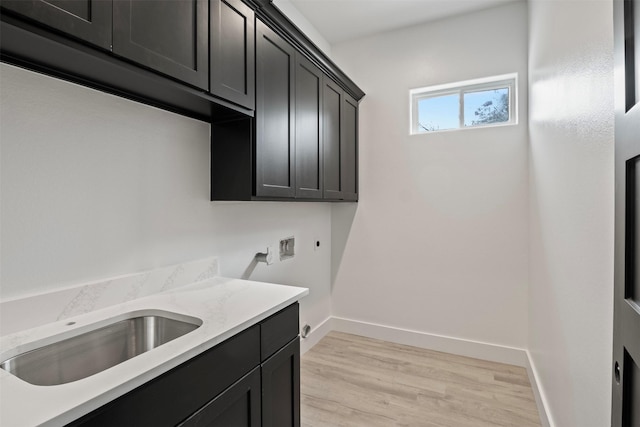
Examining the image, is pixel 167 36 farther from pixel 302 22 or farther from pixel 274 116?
pixel 302 22

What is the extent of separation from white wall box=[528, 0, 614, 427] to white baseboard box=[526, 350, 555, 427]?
59mm

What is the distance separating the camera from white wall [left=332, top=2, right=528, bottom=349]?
2705 millimetres

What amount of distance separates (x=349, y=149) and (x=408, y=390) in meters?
2.01

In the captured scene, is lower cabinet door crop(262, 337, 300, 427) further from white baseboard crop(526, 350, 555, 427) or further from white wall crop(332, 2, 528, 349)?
white wall crop(332, 2, 528, 349)

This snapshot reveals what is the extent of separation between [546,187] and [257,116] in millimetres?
1748

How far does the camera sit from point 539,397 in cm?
206

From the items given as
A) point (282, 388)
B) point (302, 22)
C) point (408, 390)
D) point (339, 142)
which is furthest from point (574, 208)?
point (302, 22)

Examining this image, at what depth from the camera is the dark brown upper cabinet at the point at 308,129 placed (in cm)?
213

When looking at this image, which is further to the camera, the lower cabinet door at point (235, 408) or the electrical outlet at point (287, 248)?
the electrical outlet at point (287, 248)

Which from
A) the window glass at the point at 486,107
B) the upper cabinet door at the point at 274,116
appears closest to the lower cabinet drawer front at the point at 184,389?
the upper cabinet door at the point at 274,116

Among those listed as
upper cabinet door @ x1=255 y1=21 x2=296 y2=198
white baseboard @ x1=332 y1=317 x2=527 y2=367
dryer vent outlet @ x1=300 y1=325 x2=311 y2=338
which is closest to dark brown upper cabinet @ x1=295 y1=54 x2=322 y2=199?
upper cabinet door @ x1=255 y1=21 x2=296 y2=198

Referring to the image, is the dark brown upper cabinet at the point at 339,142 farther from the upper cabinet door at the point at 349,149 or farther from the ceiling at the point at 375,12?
the ceiling at the point at 375,12

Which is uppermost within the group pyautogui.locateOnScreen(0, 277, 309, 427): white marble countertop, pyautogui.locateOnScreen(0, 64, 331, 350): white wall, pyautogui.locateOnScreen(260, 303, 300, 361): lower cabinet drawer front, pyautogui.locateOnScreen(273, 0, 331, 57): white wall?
pyautogui.locateOnScreen(273, 0, 331, 57): white wall

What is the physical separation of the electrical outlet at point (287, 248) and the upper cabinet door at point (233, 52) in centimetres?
119
